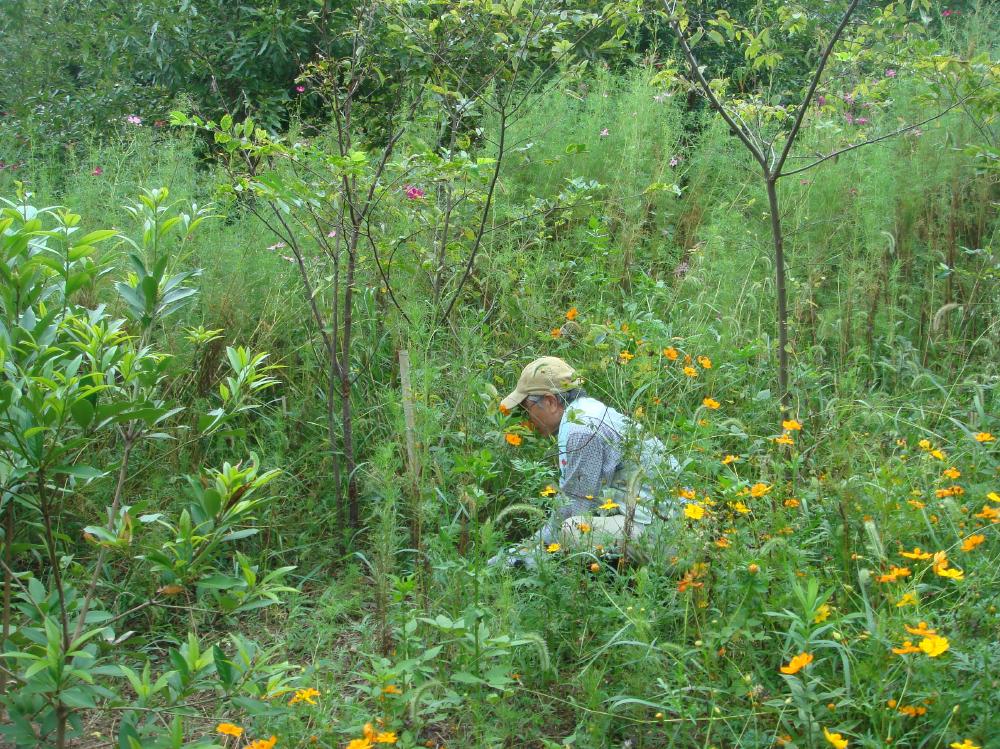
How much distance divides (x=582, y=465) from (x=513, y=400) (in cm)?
46

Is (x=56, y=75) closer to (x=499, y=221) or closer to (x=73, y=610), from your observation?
(x=499, y=221)

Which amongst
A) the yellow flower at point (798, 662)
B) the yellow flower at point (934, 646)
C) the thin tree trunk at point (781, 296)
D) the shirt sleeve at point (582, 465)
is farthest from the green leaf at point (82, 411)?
the thin tree trunk at point (781, 296)

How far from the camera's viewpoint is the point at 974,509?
119 inches

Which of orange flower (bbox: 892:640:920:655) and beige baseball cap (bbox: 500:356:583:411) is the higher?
beige baseball cap (bbox: 500:356:583:411)

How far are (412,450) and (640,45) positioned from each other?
22.5 feet

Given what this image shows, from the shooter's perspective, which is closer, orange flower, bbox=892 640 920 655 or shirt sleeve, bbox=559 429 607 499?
orange flower, bbox=892 640 920 655

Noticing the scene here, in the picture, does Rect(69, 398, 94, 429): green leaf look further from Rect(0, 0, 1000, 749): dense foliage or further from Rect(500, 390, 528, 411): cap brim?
Rect(500, 390, 528, 411): cap brim

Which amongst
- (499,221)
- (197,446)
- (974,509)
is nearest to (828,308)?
(499,221)

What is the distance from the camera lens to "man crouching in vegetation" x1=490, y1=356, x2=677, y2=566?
306cm

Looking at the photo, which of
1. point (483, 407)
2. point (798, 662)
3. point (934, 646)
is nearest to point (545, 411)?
point (483, 407)

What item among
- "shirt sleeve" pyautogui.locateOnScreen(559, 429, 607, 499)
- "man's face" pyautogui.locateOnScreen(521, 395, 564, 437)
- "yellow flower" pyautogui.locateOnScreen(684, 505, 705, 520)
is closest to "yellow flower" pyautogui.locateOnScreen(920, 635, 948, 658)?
"yellow flower" pyautogui.locateOnScreen(684, 505, 705, 520)

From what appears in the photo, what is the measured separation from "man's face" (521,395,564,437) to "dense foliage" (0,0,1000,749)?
0.15m

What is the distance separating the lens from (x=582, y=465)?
372cm

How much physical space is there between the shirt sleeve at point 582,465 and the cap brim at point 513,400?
1.04ft
